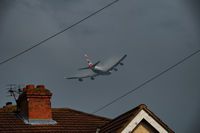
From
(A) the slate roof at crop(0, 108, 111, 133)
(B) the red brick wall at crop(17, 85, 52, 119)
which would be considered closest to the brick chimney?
(B) the red brick wall at crop(17, 85, 52, 119)

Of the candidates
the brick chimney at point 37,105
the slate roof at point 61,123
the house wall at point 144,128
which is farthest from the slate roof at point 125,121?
the brick chimney at point 37,105

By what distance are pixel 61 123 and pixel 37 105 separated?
113 centimetres

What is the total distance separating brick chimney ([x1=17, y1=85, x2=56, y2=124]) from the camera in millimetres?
16500

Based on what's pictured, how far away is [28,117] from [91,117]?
139 inches

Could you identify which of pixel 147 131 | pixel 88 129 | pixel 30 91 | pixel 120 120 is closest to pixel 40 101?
pixel 30 91

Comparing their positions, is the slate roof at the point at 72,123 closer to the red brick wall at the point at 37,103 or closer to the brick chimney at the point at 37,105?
the brick chimney at the point at 37,105

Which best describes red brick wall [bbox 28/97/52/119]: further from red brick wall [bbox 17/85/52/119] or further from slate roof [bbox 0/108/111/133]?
slate roof [bbox 0/108/111/133]

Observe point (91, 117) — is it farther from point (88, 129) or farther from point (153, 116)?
point (153, 116)

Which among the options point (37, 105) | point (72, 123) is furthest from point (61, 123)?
point (37, 105)

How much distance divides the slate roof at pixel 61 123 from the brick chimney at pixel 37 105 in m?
0.36

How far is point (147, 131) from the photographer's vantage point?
46.5ft

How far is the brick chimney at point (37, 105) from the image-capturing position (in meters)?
16.5

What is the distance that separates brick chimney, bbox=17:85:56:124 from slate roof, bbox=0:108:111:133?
363mm

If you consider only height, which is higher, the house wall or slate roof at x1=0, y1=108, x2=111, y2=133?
slate roof at x1=0, y1=108, x2=111, y2=133
